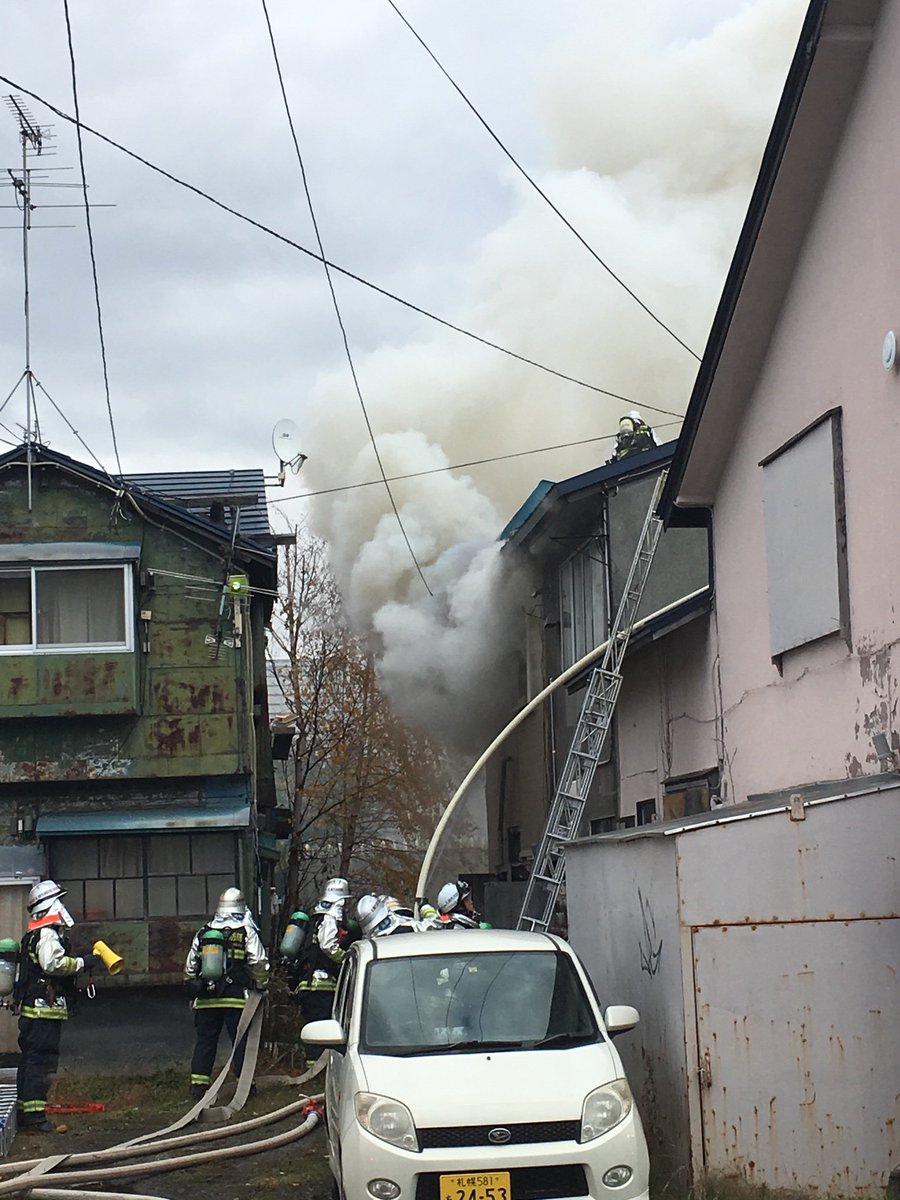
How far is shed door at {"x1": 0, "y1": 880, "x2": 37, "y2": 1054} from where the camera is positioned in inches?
658

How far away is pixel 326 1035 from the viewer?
784 cm

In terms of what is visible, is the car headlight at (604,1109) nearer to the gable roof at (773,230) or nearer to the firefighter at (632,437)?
the gable roof at (773,230)

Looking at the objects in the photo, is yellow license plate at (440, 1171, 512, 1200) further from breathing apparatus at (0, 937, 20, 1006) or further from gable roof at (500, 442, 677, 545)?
gable roof at (500, 442, 677, 545)

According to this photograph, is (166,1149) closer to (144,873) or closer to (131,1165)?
(131,1165)

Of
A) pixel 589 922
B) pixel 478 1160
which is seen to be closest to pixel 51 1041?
pixel 589 922

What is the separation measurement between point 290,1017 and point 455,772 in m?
18.8

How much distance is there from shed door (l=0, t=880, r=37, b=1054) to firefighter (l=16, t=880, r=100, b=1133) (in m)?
4.40

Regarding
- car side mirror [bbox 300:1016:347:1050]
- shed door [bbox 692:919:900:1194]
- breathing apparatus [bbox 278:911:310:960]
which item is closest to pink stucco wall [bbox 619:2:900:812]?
shed door [bbox 692:919:900:1194]

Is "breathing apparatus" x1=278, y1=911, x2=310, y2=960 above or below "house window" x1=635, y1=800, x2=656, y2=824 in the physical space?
below

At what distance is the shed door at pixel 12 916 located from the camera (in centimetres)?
1672

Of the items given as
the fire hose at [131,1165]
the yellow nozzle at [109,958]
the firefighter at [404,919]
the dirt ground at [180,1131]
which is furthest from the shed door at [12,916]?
the fire hose at [131,1165]

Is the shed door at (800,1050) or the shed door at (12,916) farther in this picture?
the shed door at (12,916)

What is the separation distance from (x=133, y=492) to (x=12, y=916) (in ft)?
17.1

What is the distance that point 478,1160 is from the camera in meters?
6.93
